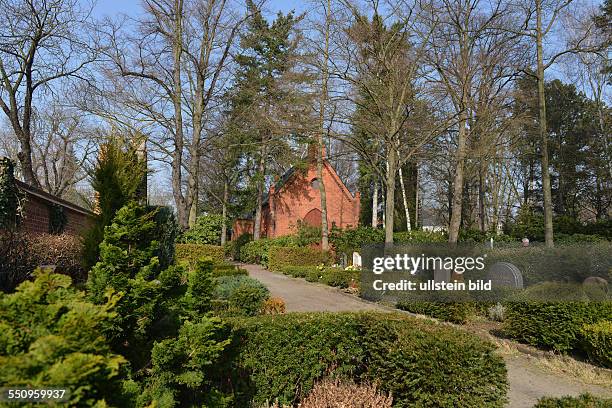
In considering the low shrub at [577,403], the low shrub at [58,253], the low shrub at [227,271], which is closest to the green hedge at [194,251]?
the low shrub at [227,271]

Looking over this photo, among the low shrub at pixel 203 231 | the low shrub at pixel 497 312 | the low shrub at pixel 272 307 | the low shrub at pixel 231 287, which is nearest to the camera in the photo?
the low shrub at pixel 272 307

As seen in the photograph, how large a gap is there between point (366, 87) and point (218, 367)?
12.3m

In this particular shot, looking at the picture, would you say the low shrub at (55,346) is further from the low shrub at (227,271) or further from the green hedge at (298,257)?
the green hedge at (298,257)

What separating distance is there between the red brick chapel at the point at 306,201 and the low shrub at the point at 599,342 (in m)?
31.1

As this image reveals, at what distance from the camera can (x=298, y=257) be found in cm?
2617

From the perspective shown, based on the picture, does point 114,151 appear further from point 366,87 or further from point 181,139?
point 181,139

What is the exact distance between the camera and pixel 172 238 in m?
10.4

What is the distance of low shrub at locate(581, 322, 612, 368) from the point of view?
23.5ft

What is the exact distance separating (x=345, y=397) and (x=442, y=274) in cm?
884

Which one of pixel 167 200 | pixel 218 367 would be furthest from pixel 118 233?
pixel 167 200

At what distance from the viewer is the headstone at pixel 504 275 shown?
36.4 ft

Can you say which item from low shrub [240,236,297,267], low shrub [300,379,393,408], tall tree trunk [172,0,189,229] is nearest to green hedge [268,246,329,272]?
low shrub [240,236,297,267]

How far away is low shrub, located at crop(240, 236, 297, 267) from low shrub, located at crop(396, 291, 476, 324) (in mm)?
16870

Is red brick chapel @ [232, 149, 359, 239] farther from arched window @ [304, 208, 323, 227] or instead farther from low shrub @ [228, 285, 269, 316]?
low shrub @ [228, 285, 269, 316]
